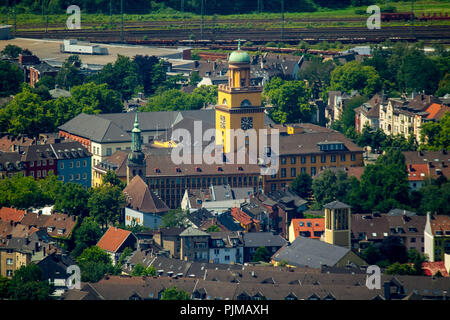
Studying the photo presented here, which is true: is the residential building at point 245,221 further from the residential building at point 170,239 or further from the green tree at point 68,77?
the green tree at point 68,77

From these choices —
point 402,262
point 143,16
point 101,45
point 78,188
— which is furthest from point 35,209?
point 143,16

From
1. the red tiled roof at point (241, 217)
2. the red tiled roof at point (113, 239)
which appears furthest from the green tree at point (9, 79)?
the red tiled roof at point (113, 239)

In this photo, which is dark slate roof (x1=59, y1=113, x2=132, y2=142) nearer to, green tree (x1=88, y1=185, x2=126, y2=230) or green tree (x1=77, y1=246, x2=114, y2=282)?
green tree (x1=88, y1=185, x2=126, y2=230)

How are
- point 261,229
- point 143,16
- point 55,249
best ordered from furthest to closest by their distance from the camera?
point 143,16, point 261,229, point 55,249

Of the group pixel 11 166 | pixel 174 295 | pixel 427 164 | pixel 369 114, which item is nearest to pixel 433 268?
pixel 174 295

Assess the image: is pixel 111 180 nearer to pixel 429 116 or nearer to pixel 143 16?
pixel 429 116

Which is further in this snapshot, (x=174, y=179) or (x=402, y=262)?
(x=174, y=179)

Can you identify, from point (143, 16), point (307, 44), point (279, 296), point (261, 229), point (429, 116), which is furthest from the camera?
point (143, 16)

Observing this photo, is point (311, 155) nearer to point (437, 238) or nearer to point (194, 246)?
point (437, 238)

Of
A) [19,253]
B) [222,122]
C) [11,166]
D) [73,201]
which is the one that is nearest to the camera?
[19,253]
